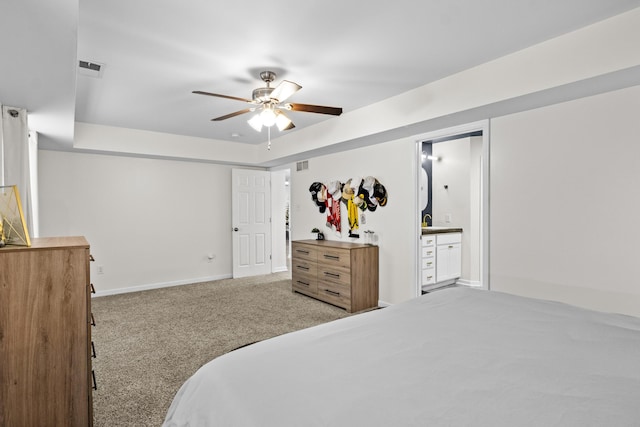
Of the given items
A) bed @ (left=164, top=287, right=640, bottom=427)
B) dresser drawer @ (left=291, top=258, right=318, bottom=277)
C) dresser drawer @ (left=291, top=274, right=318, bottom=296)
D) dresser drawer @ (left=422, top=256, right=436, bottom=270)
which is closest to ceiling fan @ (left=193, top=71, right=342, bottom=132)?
bed @ (left=164, top=287, right=640, bottom=427)

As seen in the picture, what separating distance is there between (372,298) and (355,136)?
2.10m

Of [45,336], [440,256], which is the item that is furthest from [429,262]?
[45,336]

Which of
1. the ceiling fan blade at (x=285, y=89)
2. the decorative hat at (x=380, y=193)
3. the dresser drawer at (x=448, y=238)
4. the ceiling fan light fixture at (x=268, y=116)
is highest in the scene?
the ceiling fan blade at (x=285, y=89)

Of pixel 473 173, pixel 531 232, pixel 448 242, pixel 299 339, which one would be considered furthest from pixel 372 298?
pixel 299 339

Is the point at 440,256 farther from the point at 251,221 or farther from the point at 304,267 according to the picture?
the point at 251,221

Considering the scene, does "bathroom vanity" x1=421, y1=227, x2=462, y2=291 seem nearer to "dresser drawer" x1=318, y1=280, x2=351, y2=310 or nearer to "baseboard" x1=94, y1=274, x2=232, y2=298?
"dresser drawer" x1=318, y1=280, x2=351, y2=310

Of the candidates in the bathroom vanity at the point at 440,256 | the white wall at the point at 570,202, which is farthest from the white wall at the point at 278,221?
the white wall at the point at 570,202

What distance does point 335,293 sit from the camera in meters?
Answer: 4.37

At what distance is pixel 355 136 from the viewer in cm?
412

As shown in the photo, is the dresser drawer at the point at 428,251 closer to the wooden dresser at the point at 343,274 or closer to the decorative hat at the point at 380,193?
the wooden dresser at the point at 343,274

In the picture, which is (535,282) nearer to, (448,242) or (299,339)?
(448,242)

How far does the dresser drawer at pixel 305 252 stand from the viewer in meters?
4.77

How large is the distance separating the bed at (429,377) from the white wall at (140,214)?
15.4ft

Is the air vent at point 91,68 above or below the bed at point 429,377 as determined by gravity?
above
